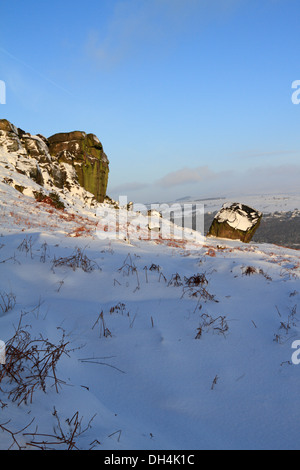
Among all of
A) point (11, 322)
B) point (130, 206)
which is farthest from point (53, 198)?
point (130, 206)

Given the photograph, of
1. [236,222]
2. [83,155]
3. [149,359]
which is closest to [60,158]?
[83,155]

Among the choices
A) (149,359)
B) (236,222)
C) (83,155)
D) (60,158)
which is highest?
(83,155)

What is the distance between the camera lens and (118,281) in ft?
13.3

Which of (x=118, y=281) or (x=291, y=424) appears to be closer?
(x=291, y=424)

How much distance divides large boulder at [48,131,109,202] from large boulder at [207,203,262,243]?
57.9 ft

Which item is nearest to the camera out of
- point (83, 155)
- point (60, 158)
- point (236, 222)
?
point (236, 222)

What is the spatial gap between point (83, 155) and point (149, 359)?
32.4 meters

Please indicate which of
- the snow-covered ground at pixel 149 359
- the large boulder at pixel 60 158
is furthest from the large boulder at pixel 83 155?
the snow-covered ground at pixel 149 359

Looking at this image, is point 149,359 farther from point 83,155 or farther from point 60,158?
point 83,155

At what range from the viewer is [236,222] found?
21391 millimetres

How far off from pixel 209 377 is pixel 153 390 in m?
0.51

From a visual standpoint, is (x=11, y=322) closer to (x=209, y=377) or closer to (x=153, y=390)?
(x=153, y=390)

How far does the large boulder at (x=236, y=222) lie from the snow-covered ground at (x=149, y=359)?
692 inches
